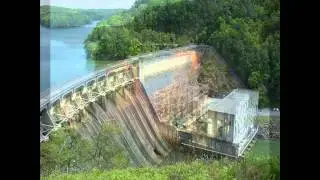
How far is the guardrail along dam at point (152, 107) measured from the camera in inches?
52.6

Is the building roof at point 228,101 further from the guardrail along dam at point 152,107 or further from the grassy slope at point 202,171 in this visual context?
the grassy slope at point 202,171

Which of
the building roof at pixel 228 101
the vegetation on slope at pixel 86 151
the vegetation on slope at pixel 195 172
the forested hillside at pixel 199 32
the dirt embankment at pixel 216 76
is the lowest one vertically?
the vegetation on slope at pixel 195 172

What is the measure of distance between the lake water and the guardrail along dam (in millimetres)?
34

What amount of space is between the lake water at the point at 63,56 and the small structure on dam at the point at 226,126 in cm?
40

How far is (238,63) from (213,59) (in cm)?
9

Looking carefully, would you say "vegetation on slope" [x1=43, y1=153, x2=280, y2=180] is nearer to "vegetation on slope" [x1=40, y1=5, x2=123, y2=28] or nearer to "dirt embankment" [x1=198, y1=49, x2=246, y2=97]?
"dirt embankment" [x1=198, y1=49, x2=246, y2=97]

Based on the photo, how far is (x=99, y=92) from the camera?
136cm

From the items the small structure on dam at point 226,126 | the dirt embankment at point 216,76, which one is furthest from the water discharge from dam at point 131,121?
the dirt embankment at point 216,76

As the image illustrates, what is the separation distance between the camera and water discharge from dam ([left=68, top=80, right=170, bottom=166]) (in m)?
1.34

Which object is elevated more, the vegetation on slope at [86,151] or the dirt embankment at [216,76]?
the dirt embankment at [216,76]

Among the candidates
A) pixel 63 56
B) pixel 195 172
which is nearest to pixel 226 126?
pixel 195 172
